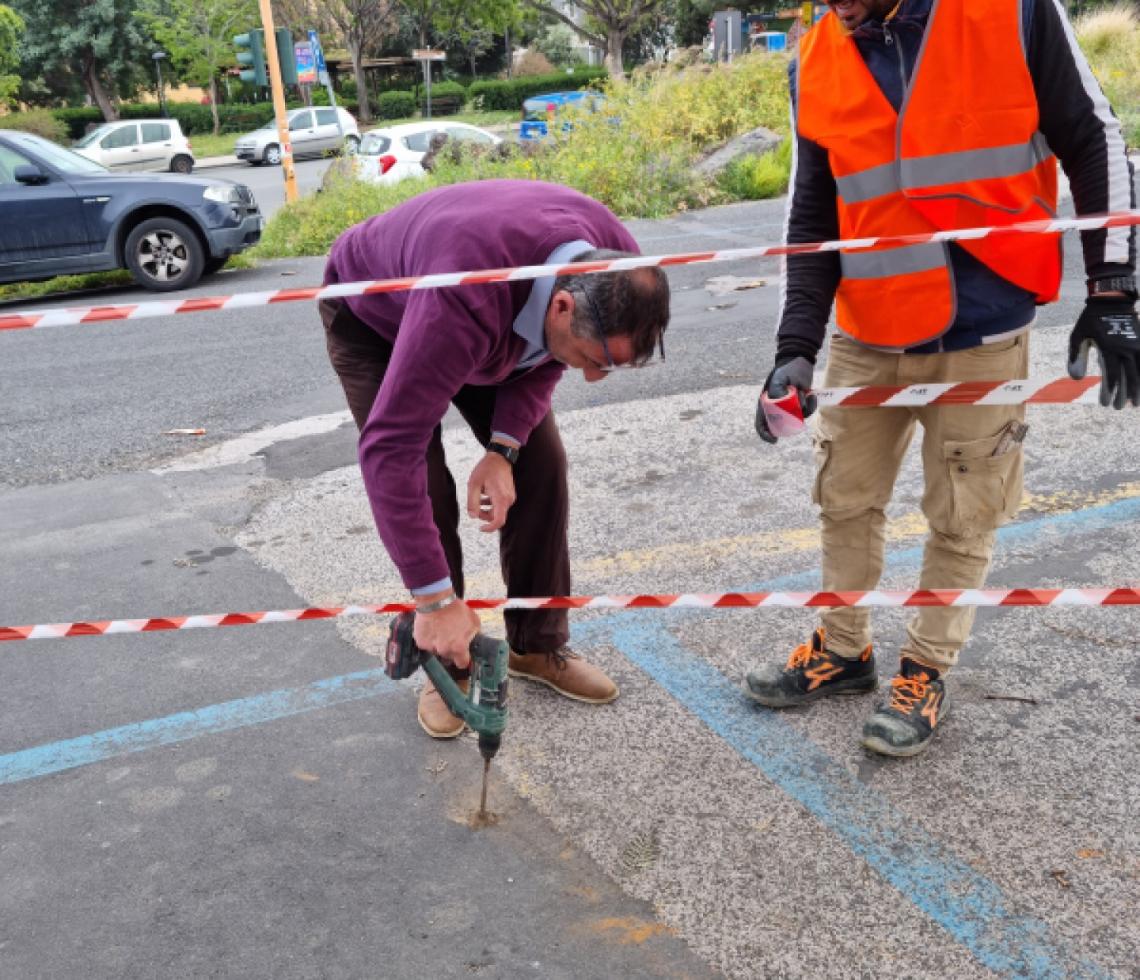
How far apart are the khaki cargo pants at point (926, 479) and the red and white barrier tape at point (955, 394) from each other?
3cm

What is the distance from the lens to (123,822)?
2770mm

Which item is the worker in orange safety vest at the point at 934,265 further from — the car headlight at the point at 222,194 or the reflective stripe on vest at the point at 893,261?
the car headlight at the point at 222,194

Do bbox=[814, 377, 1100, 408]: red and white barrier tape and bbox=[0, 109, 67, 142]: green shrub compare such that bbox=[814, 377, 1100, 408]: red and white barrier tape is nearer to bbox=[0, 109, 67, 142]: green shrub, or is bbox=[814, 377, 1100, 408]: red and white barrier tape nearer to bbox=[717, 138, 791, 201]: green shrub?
bbox=[717, 138, 791, 201]: green shrub

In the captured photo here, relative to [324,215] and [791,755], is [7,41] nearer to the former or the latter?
[324,215]

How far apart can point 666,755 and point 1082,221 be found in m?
1.67

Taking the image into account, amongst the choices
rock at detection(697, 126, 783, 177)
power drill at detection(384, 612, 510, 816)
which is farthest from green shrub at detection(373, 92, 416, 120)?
power drill at detection(384, 612, 510, 816)

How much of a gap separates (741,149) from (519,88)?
32.9 metres

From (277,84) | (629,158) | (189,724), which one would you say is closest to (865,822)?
(189,724)

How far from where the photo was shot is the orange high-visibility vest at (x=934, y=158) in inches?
96.3

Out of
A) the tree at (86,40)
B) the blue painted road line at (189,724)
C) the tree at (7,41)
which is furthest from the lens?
the tree at (86,40)

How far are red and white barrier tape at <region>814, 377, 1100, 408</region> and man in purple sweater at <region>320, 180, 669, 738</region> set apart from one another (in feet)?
2.31

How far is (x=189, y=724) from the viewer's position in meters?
3.19

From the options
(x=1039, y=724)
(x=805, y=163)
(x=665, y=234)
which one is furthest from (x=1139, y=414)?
(x=665, y=234)

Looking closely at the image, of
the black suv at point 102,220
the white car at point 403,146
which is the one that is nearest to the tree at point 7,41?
the white car at point 403,146
